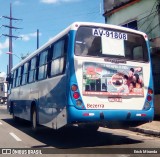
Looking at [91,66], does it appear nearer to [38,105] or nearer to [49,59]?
[49,59]

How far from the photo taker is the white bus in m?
7.93

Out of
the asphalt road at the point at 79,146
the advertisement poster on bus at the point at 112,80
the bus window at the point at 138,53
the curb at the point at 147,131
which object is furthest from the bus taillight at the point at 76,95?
the curb at the point at 147,131

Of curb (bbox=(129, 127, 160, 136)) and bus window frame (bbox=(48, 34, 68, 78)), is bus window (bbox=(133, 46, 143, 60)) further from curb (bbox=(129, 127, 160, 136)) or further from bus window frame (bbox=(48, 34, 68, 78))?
curb (bbox=(129, 127, 160, 136))

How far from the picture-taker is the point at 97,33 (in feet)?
27.8

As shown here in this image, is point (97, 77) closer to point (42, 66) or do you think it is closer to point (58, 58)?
point (58, 58)

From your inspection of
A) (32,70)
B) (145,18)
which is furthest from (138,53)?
(145,18)

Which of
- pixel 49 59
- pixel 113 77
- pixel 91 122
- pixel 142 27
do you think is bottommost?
pixel 91 122

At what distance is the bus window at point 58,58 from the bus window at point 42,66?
2.58 ft

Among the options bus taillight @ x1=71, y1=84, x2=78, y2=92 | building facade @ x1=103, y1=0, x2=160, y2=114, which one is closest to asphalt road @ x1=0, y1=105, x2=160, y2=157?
bus taillight @ x1=71, y1=84, x2=78, y2=92

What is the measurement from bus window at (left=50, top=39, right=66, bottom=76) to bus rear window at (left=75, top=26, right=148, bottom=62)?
64 centimetres

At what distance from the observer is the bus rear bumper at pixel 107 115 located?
7.74 m

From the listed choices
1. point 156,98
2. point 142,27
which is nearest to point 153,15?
point 142,27

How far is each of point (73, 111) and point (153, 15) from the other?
9.90 meters

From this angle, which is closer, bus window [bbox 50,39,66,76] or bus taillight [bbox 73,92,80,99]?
bus taillight [bbox 73,92,80,99]
